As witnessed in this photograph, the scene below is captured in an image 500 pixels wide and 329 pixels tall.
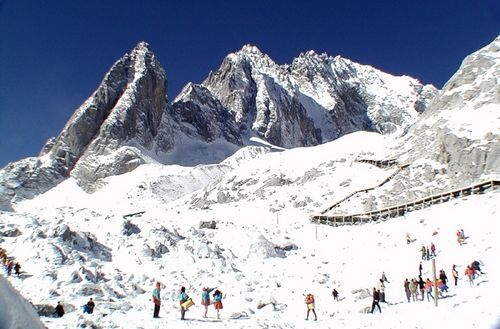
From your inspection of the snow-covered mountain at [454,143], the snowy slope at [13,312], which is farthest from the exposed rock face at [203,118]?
the snowy slope at [13,312]

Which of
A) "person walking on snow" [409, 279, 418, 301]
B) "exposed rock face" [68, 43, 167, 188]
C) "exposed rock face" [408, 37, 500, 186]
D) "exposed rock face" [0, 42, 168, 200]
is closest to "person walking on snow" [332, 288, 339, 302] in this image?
"person walking on snow" [409, 279, 418, 301]

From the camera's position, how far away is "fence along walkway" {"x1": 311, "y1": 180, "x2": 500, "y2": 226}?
36031 millimetres

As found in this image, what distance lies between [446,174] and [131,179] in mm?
90768

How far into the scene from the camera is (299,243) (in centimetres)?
3916

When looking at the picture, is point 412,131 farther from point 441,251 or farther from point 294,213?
point 441,251

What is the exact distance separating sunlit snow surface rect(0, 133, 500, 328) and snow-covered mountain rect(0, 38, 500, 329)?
10 centimetres

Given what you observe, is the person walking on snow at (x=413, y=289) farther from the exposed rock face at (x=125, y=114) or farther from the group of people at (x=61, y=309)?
the exposed rock face at (x=125, y=114)

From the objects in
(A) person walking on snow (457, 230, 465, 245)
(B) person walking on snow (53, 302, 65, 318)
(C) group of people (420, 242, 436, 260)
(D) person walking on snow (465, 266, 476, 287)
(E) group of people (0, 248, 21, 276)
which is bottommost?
(B) person walking on snow (53, 302, 65, 318)

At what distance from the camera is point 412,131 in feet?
206

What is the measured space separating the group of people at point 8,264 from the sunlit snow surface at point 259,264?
671 mm

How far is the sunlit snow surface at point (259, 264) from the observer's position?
18.8m

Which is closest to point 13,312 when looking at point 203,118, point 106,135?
point 106,135

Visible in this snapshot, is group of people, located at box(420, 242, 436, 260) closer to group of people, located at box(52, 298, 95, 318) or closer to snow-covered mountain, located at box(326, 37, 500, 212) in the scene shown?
group of people, located at box(52, 298, 95, 318)

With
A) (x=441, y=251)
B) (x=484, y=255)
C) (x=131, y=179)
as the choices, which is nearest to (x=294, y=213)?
(x=441, y=251)
